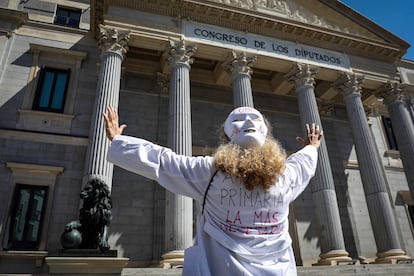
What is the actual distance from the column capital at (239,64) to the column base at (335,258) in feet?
28.5

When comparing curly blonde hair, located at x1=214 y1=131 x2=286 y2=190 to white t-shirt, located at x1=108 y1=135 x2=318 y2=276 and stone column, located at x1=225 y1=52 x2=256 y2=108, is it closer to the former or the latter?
white t-shirt, located at x1=108 y1=135 x2=318 y2=276

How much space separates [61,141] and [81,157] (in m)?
1.18

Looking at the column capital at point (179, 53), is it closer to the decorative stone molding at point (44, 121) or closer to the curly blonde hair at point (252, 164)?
the decorative stone molding at point (44, 121)

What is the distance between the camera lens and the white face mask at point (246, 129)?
95.9 inches

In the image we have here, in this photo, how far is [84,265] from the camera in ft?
24.0

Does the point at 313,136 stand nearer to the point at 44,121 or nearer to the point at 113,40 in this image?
the point at 113,40

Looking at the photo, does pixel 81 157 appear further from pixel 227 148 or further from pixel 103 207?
pixel 227 148

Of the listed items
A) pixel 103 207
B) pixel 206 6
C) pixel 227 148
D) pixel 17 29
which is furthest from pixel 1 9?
pixel 227 148

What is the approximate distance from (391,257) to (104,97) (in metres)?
14.0

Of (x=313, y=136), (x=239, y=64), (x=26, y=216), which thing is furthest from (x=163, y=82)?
(x=313, y=136)

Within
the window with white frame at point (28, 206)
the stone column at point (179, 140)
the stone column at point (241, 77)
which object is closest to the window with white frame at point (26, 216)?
the window with white frame at point (28, 206)

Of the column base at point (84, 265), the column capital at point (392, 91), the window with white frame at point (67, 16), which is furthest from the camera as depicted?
the column capital at point (392, 91)

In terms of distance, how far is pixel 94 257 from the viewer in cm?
751

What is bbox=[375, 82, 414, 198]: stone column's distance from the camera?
17.1 m
